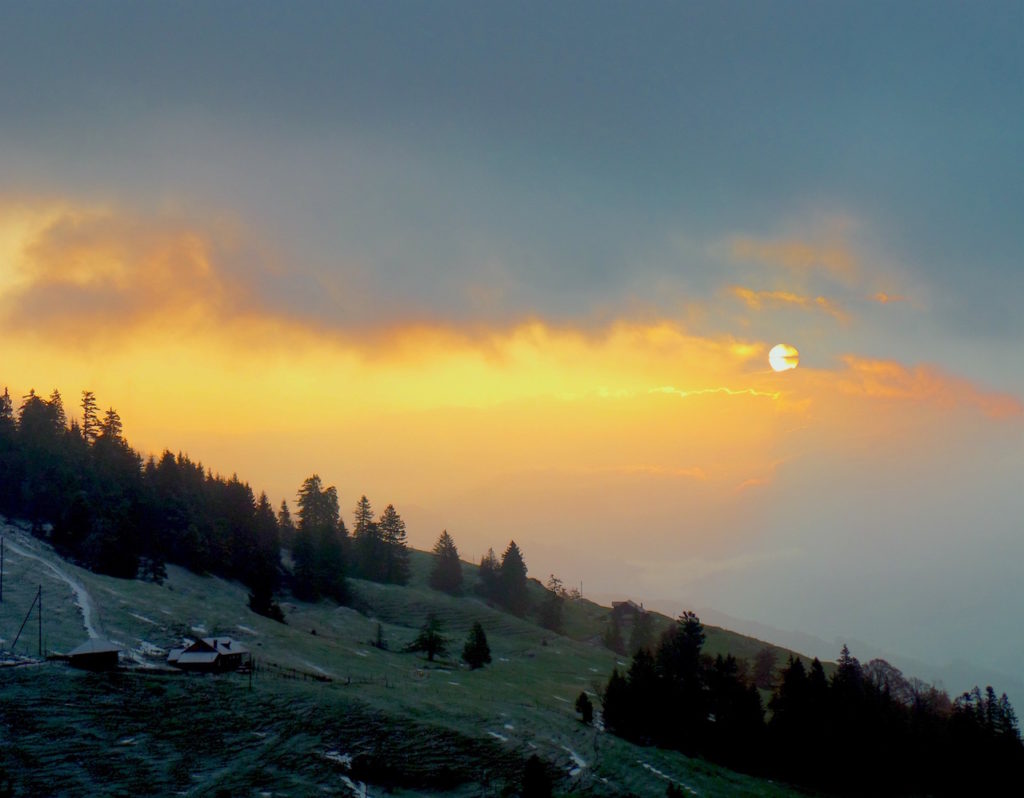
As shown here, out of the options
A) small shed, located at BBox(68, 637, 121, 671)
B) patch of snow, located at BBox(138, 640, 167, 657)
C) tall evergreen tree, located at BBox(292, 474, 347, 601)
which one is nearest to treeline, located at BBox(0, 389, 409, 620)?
tall evergreen tree, located at BBox(292, 474, 347, 601)

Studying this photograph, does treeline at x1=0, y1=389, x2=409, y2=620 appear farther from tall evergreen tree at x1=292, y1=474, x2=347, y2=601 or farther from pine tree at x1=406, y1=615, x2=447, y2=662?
pine tree at x1=406, y1=615, x2=447, y2=662

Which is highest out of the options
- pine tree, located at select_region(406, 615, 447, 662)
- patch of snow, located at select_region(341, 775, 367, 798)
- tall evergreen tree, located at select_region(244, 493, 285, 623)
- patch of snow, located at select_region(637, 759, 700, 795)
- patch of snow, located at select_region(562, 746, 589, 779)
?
tall evergreen tree, located at select_region(244, 493, 285, 623)

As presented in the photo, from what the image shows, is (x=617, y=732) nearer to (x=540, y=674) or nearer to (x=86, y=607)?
(x=540, y=674)

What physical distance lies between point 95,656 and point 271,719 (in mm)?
16069

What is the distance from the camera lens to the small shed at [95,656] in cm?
6681

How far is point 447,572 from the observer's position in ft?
565

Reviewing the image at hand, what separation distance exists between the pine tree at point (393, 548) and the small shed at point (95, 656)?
101 meters

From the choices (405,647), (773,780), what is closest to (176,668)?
(405,647)

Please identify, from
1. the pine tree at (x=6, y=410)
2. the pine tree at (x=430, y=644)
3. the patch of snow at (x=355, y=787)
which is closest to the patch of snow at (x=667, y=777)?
the patch of snow at (x=355, y=787)

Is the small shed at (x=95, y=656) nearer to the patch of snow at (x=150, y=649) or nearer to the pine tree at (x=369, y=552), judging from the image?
the patch of snow at (x=150, y=649)

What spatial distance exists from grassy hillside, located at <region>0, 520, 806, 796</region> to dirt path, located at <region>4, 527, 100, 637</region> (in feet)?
1.71

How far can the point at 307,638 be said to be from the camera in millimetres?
101188

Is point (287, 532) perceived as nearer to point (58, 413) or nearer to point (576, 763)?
point (58, 413)

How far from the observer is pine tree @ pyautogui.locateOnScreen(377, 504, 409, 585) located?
169500 mm
